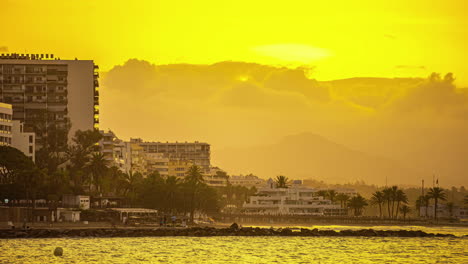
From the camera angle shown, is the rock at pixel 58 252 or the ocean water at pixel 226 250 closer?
the ocean water at pixel 226 250

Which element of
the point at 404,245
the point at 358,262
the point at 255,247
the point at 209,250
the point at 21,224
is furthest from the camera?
the point at 21,224

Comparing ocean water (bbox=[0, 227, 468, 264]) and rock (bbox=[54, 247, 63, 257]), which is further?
rock (bbox=[54, 247, 63, 257])

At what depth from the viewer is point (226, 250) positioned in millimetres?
153375

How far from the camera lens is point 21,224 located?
191625 millimetres

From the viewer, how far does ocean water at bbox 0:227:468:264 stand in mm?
133250

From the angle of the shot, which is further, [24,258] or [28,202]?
[28,202]

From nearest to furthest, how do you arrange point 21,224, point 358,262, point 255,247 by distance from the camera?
point 358,262
point 255,247
point 21,224

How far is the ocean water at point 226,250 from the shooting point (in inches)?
5246

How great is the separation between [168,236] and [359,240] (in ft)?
117

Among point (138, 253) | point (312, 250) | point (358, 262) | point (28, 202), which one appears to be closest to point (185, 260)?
point (138, 253)

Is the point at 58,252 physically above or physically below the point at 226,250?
→ above

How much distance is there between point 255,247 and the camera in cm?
16312

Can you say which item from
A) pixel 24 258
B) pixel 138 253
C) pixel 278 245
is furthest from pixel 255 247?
pixel 24 258

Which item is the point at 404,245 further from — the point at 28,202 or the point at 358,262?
the point at 28,202
